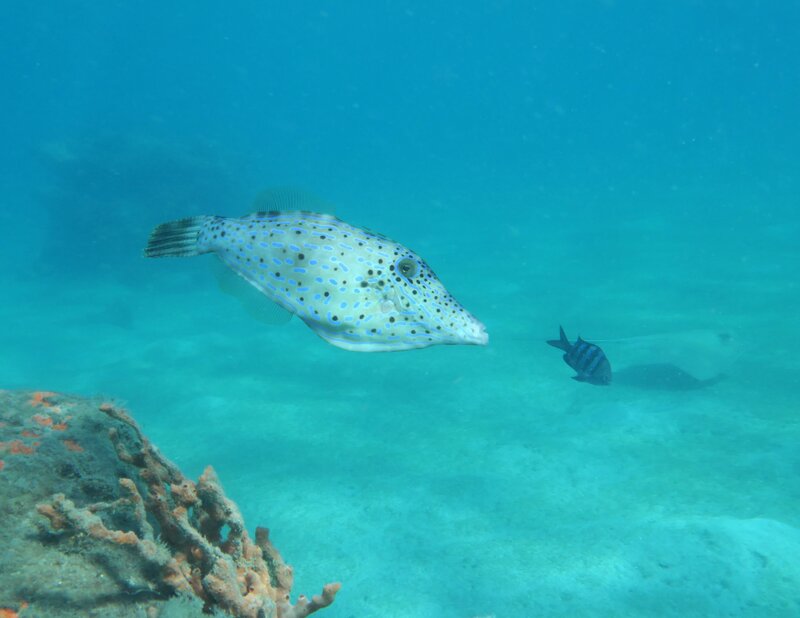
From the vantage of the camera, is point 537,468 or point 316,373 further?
point 316,373

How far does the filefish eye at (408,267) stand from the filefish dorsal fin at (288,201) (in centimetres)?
52

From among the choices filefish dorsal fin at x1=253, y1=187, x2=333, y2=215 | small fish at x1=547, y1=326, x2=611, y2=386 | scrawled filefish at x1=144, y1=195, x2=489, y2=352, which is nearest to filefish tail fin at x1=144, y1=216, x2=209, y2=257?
scrawled filefish at x1=144, y1=195, x2=489, y2=352

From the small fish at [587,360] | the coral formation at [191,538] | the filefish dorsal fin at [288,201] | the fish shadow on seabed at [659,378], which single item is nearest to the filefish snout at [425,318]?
the filefish dorsal fin at [288,201]

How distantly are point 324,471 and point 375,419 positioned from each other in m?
1.74

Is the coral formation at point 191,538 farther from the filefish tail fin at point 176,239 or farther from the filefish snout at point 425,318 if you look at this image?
the filefish snout at point 425,318

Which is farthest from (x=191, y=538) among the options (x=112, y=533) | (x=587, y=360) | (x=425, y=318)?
(x=587, y=360)

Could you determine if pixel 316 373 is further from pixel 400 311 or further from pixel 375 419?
pixel 400 311

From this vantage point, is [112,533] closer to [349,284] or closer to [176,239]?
[176,239]

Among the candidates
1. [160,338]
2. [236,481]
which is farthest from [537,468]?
[160,338]

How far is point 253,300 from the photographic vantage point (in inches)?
109

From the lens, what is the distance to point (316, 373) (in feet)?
35.0

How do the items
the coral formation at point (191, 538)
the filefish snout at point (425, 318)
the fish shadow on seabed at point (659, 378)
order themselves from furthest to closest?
the fish shadow on seabed at point (659, 378)
the coral formation at point (191, 538)
the filefish snout at point (425, 318)

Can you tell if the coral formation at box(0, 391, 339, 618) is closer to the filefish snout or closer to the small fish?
the filefish snout

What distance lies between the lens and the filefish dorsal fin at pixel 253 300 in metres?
2.73
